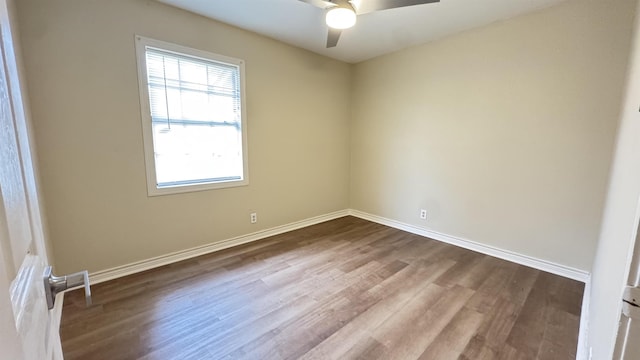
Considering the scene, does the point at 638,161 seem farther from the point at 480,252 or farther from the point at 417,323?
the point at 480,252

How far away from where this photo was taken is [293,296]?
218 centimetres

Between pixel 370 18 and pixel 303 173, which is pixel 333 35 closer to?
pixel 370 18

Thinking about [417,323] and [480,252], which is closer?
[417,323]

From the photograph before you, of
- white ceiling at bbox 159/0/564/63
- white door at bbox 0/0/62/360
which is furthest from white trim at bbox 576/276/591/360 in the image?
white ceiling at bbox 159/0/564/63

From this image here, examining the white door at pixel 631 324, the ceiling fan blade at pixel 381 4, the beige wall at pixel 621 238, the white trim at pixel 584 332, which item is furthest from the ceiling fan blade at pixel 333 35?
the white trim at pixel 584 332

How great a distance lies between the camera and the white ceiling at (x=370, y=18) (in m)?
2.44

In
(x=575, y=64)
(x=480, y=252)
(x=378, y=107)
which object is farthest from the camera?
(x=378, y=107)

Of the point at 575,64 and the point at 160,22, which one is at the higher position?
the point at 160,22

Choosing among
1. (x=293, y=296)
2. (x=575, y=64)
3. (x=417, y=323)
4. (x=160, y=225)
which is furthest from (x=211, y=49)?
(x=575, y=64)

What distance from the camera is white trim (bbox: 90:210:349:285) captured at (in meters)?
2.39

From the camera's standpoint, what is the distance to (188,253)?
9.35 feet

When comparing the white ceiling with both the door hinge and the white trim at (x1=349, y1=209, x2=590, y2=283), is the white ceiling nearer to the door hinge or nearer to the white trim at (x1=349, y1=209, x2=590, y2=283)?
the white trim at (x1=349, y1=209, x2=590, y2=283)

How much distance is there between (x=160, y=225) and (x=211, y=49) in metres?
1.92

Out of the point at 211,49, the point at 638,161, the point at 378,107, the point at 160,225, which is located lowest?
the point at 160,225
